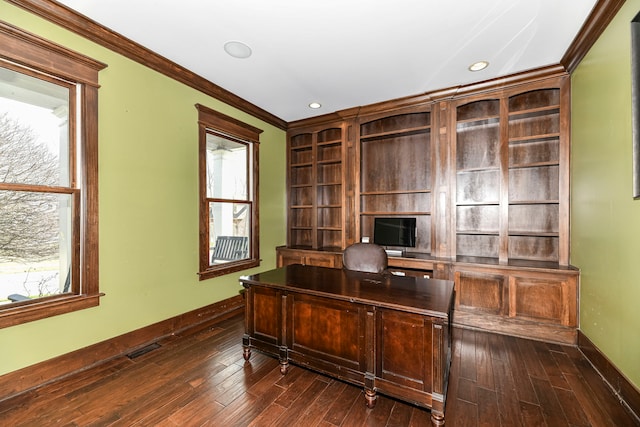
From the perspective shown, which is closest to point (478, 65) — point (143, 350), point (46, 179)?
point (46, 179)

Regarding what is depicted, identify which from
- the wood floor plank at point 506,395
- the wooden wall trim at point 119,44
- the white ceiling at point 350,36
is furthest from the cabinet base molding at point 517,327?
the wooden wall trim at point 119,44

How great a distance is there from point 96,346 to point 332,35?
3.33m

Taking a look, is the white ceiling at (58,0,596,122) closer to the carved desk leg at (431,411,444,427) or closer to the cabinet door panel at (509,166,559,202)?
the cabinet door panel at (509,166,559,202)

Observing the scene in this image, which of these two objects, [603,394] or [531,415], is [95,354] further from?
[603,394]

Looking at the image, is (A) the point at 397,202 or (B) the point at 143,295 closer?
(B) the point at 143,295

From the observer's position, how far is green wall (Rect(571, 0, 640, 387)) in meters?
1.84

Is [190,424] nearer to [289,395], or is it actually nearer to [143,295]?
[289,395]

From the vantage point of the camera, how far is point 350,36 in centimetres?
245

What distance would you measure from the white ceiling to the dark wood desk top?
2.13 m

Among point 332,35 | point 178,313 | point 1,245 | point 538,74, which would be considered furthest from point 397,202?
point 1,245

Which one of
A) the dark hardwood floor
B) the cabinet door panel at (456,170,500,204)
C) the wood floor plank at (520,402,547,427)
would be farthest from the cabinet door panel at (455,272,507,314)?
the wood floor plank at (520,402,547,427)

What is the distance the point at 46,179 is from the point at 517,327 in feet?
14.8

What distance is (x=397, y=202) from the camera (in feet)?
13.6

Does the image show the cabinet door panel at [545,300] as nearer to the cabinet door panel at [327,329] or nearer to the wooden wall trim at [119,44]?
the cabinet door panel at [327,329]
